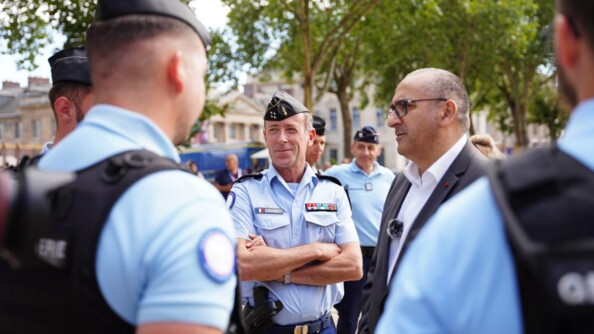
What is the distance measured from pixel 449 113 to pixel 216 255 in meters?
2.30

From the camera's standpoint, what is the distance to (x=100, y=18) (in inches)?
73.6

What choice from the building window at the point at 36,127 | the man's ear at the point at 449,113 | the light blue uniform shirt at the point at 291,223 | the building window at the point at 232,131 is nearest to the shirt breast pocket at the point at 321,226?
the light blue uniform shirt at the point at 291,223

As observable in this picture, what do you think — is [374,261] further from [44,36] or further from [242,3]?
[242,3]

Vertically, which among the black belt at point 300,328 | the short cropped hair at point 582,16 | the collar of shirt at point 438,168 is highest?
the short cropped hair at point 582,16

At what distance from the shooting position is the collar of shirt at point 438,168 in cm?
322

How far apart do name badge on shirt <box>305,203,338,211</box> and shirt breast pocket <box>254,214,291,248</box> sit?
0.51ft

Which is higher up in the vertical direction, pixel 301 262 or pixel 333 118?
pixel 301 262

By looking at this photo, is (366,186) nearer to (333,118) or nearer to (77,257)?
(77,257)

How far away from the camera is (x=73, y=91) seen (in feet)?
11.0

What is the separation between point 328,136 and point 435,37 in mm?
35811

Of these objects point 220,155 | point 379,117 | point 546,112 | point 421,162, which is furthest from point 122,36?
point 379,117

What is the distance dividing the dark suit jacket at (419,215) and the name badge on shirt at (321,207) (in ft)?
1.79

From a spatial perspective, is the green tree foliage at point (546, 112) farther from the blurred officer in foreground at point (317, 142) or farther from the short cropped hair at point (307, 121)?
the short cropped hair at point (307, 121)

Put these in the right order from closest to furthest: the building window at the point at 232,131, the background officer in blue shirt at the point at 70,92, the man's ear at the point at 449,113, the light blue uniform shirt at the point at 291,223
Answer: the background officer in blue shirt at the point at 70,92 < the man's ear at the point at 449,113 < the light blue uniform shirt at the point at 291,223 < the building window at the point at 232,131
